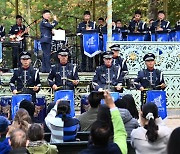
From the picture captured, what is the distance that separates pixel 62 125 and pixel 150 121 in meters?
1.60

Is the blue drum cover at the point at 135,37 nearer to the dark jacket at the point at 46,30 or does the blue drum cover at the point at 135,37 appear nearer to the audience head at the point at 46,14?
the dark jacket at the point at 46,30

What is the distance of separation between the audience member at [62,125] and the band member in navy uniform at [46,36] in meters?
8.80

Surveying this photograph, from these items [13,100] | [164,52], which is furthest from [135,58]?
[13,100]

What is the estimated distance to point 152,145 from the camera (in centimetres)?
543

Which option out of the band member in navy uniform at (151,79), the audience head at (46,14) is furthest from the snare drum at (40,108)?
the audience head at (46,14)

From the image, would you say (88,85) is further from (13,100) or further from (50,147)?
(50,147)

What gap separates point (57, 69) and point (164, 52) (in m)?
4.58

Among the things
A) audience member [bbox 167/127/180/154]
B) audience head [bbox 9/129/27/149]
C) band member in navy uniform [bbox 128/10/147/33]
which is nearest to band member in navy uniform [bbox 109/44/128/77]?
band member in navy uniform [bbox 128/10/147/33]

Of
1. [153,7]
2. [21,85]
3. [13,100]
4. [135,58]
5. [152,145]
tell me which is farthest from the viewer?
[153,7]

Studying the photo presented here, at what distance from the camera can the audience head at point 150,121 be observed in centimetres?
538

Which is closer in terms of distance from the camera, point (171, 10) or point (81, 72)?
point (81, 72)

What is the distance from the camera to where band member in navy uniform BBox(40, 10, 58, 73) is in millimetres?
15688

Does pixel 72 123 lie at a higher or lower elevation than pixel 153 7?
lower

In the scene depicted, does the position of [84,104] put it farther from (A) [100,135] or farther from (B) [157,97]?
(A) [100,135]
